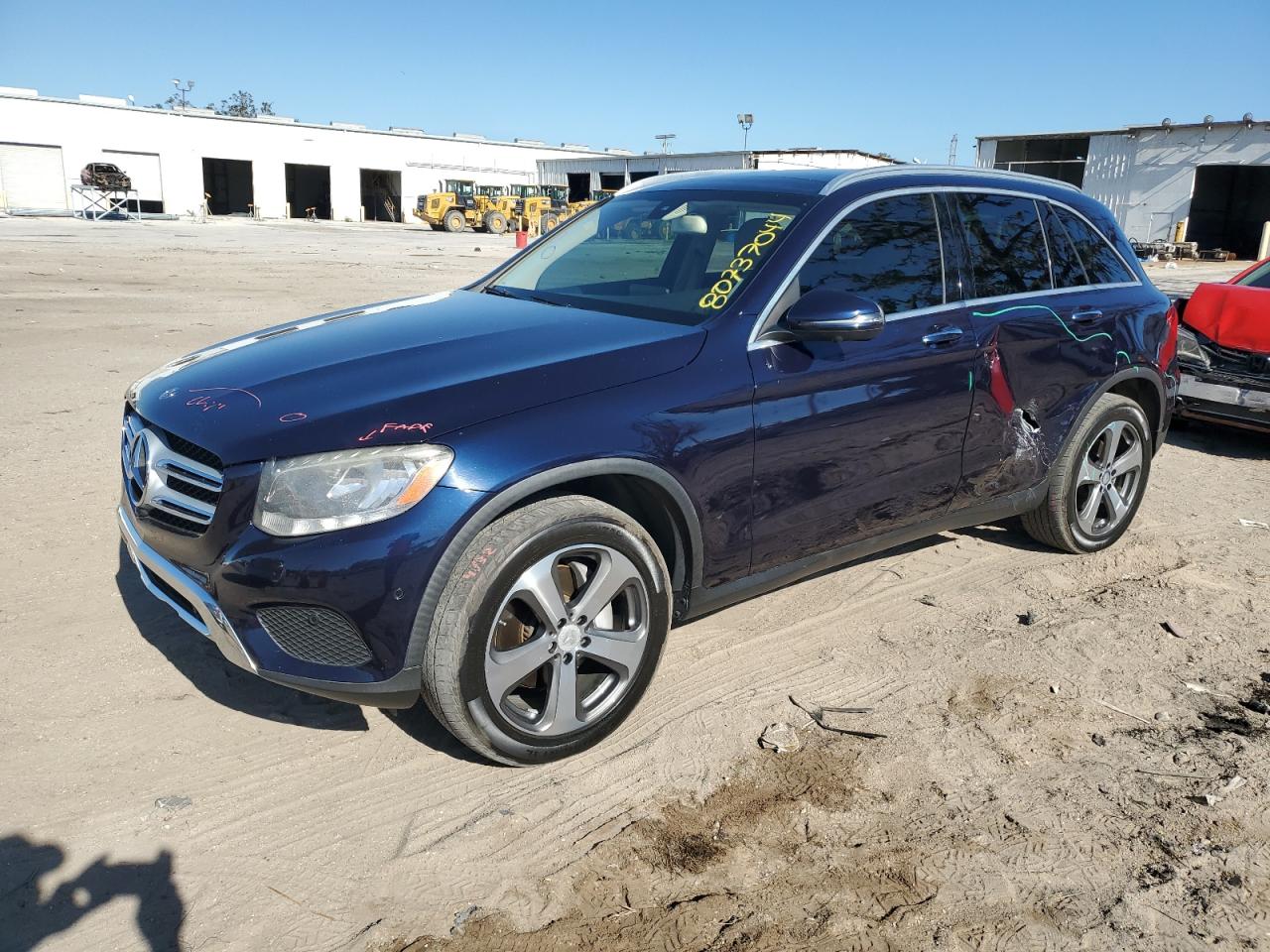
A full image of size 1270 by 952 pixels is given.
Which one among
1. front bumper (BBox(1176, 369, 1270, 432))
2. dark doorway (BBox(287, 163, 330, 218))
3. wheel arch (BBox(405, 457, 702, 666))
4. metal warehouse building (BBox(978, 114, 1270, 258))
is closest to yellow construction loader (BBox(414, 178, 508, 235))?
dark doorway (BBox(287, 163, 330, 218))

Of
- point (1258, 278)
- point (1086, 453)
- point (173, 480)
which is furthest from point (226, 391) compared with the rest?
point (1258, 278)

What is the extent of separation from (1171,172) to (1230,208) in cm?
781

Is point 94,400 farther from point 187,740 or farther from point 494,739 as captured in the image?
point 494,739

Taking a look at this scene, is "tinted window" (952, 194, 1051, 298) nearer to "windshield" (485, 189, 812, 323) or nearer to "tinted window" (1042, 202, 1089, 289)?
"tinted window" (1042, 202, 1089, 289)

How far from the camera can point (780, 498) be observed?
3.53m

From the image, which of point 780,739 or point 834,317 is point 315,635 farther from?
point 834,317

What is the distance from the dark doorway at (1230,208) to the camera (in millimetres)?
43406

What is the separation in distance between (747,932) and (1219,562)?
12.9 feet

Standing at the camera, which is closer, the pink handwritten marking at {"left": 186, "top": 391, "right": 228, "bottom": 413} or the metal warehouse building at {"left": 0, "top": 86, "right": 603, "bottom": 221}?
the pink handwritten marking at {"left": 186, "top": 391, "right": 228, "bottom": 413}

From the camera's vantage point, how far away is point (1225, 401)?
7266 mm

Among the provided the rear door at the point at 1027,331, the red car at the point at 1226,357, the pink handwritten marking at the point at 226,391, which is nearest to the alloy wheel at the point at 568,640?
the pink handwritten marking at the point at 226,391

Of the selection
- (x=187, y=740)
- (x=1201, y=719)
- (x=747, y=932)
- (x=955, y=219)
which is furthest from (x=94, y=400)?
(x=1201, y=719)

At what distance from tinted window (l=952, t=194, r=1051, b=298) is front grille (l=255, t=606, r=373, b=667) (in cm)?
292

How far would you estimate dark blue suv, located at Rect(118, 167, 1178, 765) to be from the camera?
2.77 m
